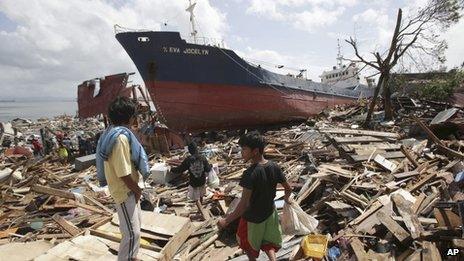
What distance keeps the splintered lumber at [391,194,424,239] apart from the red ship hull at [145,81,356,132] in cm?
1251

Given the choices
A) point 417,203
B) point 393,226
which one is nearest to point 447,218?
point 393,226

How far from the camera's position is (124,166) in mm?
3406

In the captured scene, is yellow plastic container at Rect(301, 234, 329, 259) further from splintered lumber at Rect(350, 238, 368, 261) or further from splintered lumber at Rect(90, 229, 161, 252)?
splintered lumber at Rect(90, 229, 161, 252)

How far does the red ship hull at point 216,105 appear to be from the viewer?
1677 centimetres

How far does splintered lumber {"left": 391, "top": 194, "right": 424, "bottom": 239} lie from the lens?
4375mm

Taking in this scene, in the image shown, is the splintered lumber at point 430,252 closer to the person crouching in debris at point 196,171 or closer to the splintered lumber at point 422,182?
the splintered lumber at point 422,182

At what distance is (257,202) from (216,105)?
45.6 ft

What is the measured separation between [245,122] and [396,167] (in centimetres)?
1124

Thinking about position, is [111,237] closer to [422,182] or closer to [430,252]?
[430,252]

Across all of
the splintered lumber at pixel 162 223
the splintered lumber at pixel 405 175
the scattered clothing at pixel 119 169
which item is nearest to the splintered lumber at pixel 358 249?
the splintered lumber at pixel 162 223

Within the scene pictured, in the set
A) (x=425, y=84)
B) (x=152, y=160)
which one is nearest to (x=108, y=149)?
(x=152, y=160)

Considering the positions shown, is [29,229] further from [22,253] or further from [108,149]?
[108,149]

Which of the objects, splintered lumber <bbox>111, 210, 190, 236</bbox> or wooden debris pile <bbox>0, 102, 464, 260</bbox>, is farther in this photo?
splintered lumber <bbox>111, 210, 190, 236</bbox>

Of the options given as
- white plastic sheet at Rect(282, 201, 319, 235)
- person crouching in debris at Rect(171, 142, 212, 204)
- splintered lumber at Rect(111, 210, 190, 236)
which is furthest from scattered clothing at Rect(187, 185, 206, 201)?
white plastic sheet at Rect(282, 201, 319, 235)
